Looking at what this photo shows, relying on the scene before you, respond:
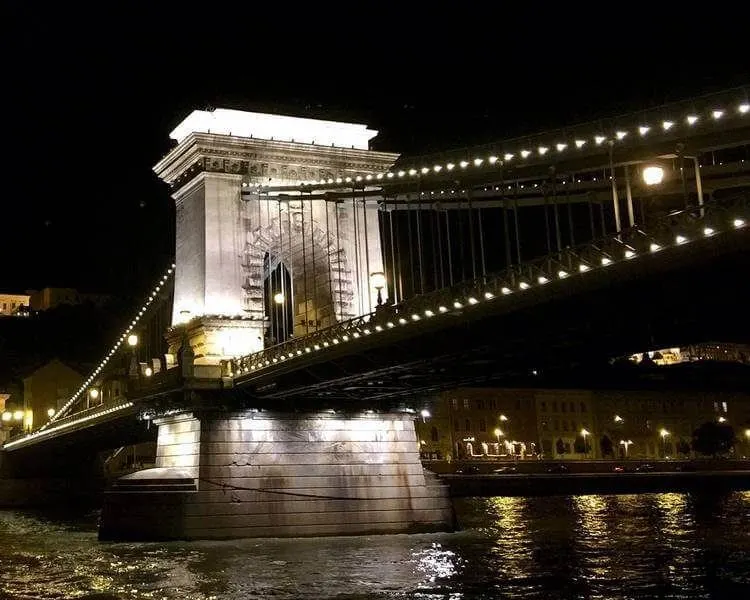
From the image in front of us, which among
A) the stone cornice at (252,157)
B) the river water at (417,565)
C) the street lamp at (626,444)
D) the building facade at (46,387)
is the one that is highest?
the stone cornice at (252,157)

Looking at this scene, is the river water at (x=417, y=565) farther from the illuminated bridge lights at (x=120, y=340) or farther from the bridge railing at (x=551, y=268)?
the illuminated bridge lights at (x=120, y=340)

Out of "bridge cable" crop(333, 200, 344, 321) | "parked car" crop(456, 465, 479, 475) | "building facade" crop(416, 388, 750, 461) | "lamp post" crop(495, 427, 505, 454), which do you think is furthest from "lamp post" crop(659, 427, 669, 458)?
"bridge cable" crop(333, 200, 344, 321)

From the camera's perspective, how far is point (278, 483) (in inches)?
1188

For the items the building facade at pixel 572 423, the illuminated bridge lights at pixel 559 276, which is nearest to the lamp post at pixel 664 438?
the building facade at pixel 572 423

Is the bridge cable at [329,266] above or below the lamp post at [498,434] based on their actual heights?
above

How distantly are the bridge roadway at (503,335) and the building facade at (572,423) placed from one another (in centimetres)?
5507

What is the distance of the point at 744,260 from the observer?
16.1 metres

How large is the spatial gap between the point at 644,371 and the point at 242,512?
16.9 meters

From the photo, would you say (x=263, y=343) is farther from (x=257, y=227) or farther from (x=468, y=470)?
(x=468, y=470)

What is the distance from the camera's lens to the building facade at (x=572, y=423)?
8881 centimetres

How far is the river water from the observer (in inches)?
762

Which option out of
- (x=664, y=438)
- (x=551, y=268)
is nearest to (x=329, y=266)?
(x=551, y=268)

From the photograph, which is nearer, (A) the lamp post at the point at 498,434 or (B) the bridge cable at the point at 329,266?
(B) the bridge cable at the point at 329,266

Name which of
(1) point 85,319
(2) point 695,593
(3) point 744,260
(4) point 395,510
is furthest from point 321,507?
(1) point 85,319
